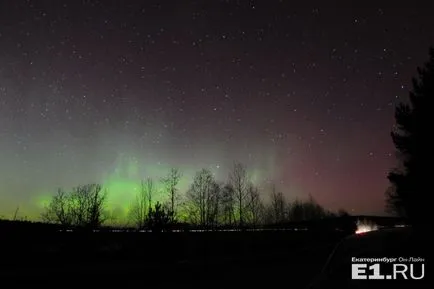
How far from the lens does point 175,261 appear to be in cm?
2436

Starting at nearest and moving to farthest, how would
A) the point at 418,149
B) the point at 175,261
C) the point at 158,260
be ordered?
1. the point at 175,261
2. the point at 158,260
3. the point at 418,149

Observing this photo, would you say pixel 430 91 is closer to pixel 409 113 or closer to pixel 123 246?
→ pixel 409 113

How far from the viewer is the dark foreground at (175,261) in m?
5.01

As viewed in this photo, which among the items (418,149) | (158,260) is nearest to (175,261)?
(158,260)

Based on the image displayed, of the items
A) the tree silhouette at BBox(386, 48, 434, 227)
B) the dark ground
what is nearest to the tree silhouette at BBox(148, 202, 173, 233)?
the dark ground

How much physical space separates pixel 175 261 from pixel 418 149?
24229 mm

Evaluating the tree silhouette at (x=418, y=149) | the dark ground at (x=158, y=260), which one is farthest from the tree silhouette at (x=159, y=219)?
the tree silhouette at (x=418, y=149)

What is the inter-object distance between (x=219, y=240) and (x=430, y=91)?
70.2ft

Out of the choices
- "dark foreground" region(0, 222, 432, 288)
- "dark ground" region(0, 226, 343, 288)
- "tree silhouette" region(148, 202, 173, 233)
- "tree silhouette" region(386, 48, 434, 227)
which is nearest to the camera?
"dark foreground" region(0, 222, 432, 288)

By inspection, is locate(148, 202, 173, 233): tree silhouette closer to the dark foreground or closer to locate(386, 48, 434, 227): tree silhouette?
the dark foreground

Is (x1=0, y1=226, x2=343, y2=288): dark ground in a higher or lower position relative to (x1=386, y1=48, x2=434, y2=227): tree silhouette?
lower

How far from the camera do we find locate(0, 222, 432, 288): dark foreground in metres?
5.01

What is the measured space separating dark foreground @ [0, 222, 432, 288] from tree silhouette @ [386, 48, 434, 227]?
1079 cm

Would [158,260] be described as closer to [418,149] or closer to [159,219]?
[159,219]
